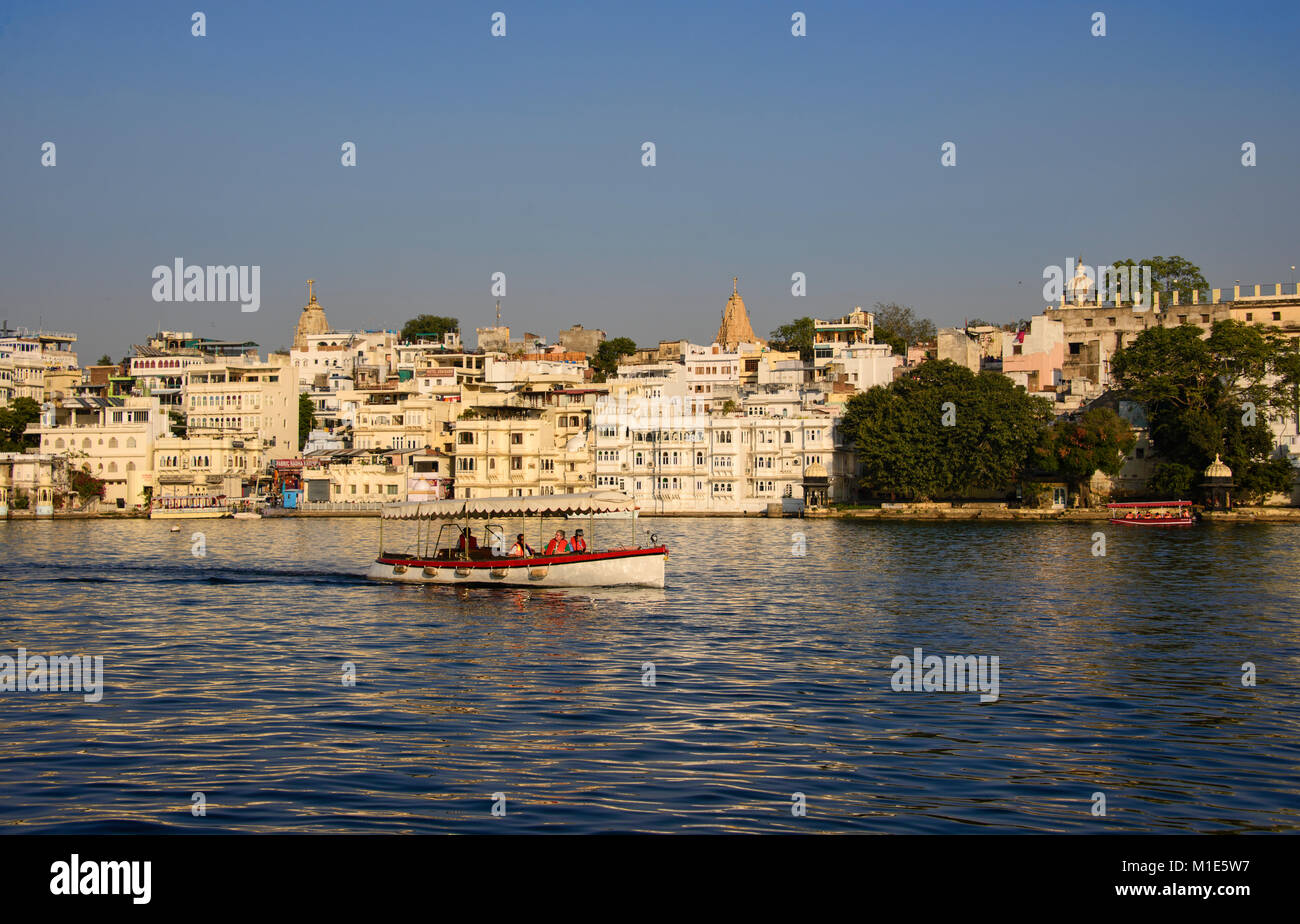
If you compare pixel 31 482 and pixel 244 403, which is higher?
pixel 244 403

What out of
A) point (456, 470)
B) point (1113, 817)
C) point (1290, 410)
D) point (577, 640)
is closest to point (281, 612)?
point (577, 640)

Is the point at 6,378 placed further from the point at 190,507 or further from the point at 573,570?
the point at 573,570

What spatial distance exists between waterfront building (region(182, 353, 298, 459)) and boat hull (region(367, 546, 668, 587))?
62986 millimetres

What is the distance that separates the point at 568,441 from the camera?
285 ft

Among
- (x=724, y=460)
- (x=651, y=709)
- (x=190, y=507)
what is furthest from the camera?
(x=190, y=507)

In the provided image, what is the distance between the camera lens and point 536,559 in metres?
30.6

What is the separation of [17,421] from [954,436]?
6854 cm

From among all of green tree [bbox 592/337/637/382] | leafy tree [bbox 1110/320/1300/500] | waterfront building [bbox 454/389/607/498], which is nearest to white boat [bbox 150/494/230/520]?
waterfront building [bbox 454/389/607/498]

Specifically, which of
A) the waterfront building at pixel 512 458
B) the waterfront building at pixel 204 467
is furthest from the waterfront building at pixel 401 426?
the waterfront building at pixel 204 467

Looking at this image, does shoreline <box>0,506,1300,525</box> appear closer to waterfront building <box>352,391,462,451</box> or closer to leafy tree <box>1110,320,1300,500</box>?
leafy tree <box>1110,320,1300,500</box>

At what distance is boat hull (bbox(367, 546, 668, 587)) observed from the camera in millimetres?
30406

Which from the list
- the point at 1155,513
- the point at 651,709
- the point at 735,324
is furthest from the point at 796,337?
the point at 651,709
